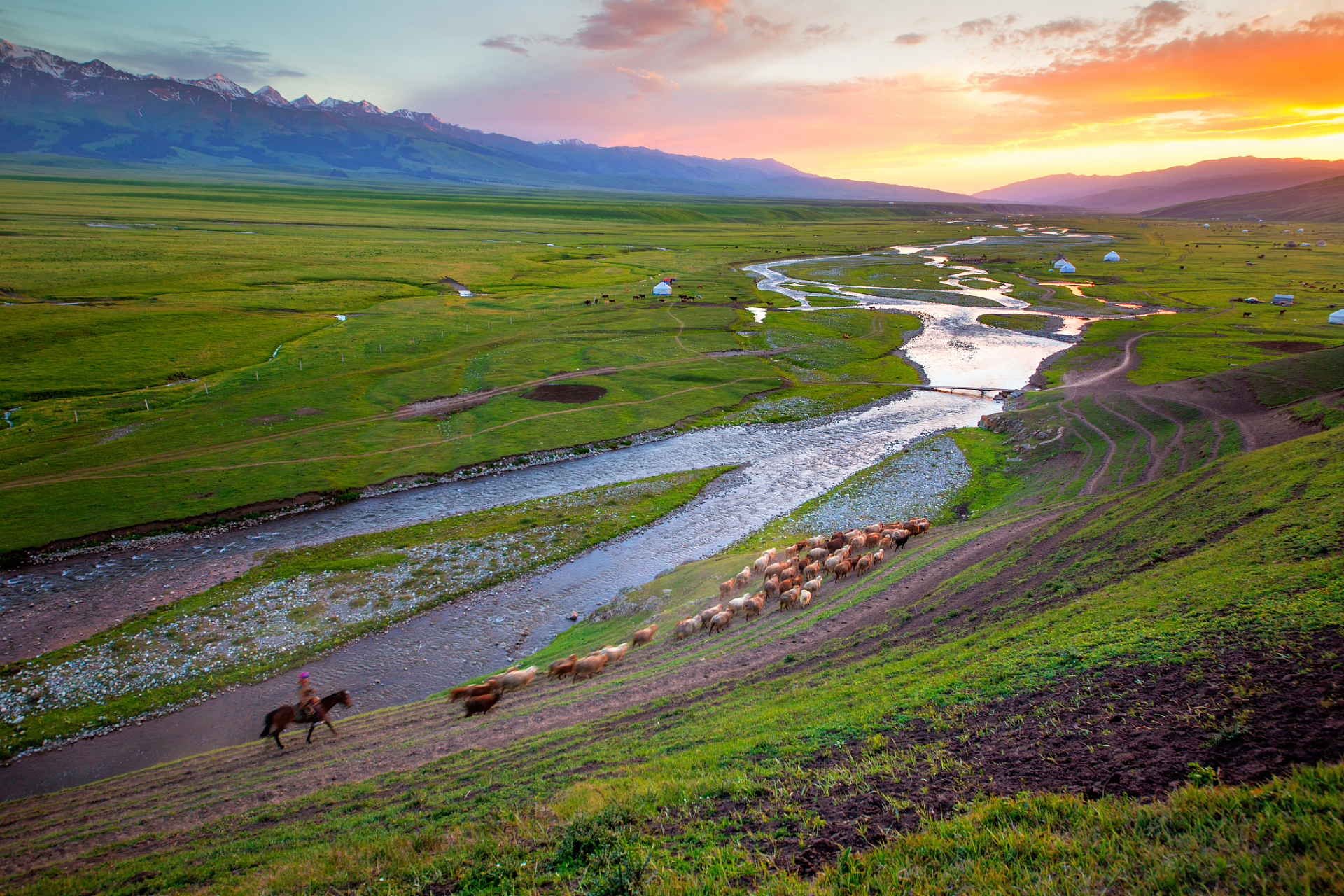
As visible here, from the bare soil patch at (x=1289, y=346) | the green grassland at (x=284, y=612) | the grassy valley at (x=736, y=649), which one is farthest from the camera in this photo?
the bare soil patch at (x=1289, y=346)

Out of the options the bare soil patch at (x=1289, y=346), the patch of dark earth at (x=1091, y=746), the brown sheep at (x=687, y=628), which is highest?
the bare soil patch at (x=1289, y=346)

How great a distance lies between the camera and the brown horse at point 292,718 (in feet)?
70.5

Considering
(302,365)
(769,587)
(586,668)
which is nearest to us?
(586,668)

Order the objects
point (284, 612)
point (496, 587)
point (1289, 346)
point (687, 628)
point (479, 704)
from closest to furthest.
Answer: point (479, 704)
point (687, 628)
point (284, 612)
point (496, 587)
point (1289, 346)

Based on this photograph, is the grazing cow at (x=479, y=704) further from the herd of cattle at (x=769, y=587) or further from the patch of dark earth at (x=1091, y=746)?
the patch of dark earth at (x=1091, y=746)

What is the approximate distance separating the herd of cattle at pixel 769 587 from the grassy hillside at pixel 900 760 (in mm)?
917

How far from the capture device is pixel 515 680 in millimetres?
23453

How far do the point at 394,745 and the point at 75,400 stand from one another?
2429 inches

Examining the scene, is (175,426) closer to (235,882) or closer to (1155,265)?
(235,882)

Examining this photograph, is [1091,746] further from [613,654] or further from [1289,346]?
[1289,346]

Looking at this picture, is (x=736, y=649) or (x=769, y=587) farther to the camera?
(x=769, y=587)

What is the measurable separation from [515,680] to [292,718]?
27.0 ft

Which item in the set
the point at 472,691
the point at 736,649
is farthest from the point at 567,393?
the point at 736,649

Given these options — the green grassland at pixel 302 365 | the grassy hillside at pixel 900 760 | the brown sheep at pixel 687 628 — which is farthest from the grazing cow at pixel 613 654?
the green grassland at pixel 302 365
